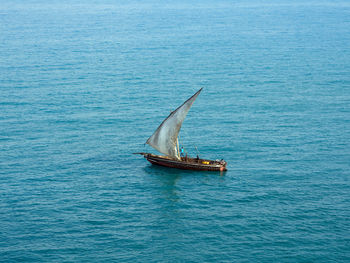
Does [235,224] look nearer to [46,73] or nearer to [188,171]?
[188,171]

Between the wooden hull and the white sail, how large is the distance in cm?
194

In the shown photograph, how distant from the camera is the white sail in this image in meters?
117

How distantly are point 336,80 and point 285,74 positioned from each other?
18.8 m

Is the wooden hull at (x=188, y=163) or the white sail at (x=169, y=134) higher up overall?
the white sail at (x=169, y=134)

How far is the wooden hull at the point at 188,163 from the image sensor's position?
113 metres

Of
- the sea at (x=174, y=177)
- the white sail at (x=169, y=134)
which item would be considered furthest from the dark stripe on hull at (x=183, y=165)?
the white sail at (x=169, y=134)

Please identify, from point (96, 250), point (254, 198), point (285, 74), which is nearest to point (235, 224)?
point (254, 198)

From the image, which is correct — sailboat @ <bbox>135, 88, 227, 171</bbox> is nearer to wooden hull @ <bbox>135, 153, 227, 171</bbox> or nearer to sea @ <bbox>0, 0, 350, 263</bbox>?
wooden hull @ <bbox>135, 153, 227, 171</bbox>

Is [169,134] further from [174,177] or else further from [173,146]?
[174,177]

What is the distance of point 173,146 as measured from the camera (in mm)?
118125

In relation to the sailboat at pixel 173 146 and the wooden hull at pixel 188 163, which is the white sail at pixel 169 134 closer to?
the sailboat at pixel 173 146

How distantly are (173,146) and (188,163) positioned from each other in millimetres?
5875

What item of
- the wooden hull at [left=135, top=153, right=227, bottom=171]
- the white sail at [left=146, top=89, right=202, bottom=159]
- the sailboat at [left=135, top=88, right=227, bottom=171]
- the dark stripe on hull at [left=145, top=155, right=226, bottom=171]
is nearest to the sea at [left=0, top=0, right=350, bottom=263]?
the dark stripe on hull at [left=145, top=155, right=226, bottom=171]

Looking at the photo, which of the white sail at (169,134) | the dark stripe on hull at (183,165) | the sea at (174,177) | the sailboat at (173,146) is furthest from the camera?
the white sail at (169,134)
